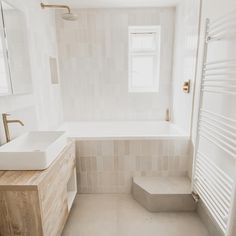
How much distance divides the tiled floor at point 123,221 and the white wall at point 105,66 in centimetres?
136

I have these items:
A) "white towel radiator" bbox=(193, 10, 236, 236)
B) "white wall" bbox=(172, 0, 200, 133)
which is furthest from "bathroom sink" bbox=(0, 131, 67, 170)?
"white wall" bbox=(172, 0, 200, 133)

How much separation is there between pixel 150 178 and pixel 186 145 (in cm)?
58

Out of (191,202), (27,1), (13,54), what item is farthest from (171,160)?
(27,1)

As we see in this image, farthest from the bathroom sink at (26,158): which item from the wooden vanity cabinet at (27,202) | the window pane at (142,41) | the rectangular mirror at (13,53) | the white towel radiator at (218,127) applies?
the window pane at (142,41)

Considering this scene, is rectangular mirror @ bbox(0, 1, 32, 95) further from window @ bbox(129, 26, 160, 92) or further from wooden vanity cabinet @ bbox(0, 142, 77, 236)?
window @ bbox(129, 26, 160, 92)

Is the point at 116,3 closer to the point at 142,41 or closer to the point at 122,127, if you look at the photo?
the point at 142,41

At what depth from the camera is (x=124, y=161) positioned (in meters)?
2.09

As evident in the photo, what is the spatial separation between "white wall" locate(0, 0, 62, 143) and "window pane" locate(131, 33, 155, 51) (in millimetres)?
1195

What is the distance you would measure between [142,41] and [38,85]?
1715mm

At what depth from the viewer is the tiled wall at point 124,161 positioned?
2.05 meters

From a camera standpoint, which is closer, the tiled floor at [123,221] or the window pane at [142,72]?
the tiled floor at [123,221]

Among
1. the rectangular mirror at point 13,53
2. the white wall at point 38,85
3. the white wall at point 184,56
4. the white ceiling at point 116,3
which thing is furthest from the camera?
the white ceiling at point 116,3

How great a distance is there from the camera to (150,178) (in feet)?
6.95

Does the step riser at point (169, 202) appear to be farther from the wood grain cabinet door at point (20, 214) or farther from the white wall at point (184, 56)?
the wood grain cabinet door at point (20, 214)
